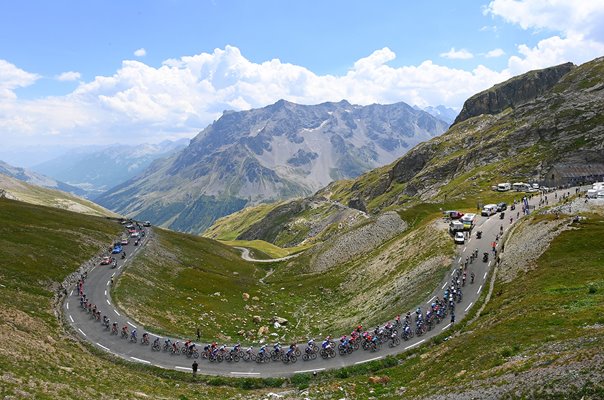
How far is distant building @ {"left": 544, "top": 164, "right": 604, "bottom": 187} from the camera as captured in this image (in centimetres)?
12469

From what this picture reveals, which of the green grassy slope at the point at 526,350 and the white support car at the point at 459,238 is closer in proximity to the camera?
the green grassy slope at the point at 526,350

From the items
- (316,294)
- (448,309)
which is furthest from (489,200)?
(448,309)

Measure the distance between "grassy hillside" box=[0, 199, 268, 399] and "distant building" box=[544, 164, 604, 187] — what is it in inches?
4998

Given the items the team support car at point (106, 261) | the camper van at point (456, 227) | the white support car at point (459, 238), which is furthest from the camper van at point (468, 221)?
the team support car at point (106, 261)

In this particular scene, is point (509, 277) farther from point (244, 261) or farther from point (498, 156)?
point (498, 156)

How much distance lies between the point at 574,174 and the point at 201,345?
129 m

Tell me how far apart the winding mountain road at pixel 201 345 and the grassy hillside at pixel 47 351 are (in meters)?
2.51

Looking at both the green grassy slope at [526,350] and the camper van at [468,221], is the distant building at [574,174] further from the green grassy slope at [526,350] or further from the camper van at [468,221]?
the green grassy slope at [526,350]

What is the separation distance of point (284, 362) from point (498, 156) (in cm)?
16909

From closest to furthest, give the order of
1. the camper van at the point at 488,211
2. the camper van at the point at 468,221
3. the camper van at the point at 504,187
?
the camper van at the point at 468,221 → the camper van at the point at 488,211 → the camper van at the point at 504,187

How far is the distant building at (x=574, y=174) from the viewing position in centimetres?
12469

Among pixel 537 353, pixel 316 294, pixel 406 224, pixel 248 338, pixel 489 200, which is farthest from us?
pixel 489 200

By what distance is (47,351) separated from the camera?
130ft

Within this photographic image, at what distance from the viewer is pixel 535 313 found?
3750 centimetres
